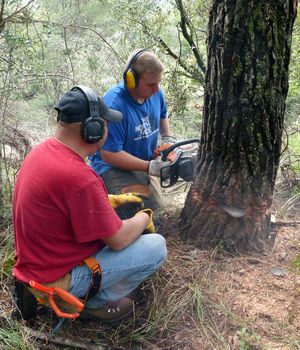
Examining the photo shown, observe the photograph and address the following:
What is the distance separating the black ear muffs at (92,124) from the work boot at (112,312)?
101cm

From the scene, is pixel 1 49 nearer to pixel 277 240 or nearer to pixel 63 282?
pixel 63 282

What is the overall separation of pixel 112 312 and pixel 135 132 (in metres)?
1.47

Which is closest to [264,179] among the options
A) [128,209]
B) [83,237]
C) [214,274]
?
[214,274]

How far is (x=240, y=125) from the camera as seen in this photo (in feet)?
7.72

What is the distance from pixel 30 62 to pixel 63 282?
214cm

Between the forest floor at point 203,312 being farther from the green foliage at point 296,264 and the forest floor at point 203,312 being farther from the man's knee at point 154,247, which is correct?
the man's knee at point 154,247

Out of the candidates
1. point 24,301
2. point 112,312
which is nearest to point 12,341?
point 24,301

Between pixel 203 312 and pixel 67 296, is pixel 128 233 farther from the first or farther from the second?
pixel 203 312

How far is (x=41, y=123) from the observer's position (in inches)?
189

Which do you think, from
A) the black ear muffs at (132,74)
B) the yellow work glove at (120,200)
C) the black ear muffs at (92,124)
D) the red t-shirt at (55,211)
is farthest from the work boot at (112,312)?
the black ear muffs at (132,74)

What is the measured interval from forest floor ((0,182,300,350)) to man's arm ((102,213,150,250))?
456 mm

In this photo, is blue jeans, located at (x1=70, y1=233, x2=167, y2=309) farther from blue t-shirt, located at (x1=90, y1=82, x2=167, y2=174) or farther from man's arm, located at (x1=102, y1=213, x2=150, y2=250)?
blue t-shirt, located at (x1=90, y1=82, x2=167, y2=174)

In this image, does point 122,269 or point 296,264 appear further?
point 296,264

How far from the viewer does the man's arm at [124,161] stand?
10.1ft
